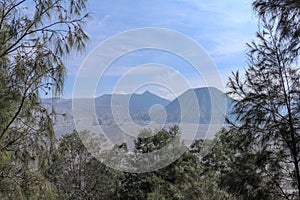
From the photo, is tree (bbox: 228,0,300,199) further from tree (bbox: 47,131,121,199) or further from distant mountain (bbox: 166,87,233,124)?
tree (bbox: 47,131,121,199)

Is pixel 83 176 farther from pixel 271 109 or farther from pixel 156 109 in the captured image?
pixel 271 109

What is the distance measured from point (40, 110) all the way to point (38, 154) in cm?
34

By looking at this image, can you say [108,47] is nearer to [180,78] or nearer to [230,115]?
[180,78]

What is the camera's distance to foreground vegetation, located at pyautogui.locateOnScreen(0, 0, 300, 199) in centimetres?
232

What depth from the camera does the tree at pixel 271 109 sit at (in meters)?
3.30

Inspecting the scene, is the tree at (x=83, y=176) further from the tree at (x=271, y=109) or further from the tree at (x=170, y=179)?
the tree at (x=271, y=109)

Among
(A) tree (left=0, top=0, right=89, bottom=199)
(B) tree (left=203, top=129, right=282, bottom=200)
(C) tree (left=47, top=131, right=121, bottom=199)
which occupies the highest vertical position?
(A) tree (left=0, top=0, right=89, bottom=199)

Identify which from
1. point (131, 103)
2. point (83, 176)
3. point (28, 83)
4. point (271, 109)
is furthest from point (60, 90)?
point (83, 176)

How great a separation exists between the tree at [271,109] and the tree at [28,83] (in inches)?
82.2

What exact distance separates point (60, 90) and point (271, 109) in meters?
2.35

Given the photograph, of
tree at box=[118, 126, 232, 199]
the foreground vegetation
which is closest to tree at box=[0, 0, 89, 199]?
the foreground vegetation

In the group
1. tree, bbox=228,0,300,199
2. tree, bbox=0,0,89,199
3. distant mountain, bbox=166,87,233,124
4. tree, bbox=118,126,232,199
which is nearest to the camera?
tree, bbox=0,0,89,199

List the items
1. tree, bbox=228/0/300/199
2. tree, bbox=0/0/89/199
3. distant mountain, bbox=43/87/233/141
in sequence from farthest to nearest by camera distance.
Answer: distant mountain, bbox=43/87/233/141 → tree, bbox=228/0/300/199 → tree, bbox=0/0/89/199

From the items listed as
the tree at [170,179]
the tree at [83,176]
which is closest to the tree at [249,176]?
the tree at [170,179]
